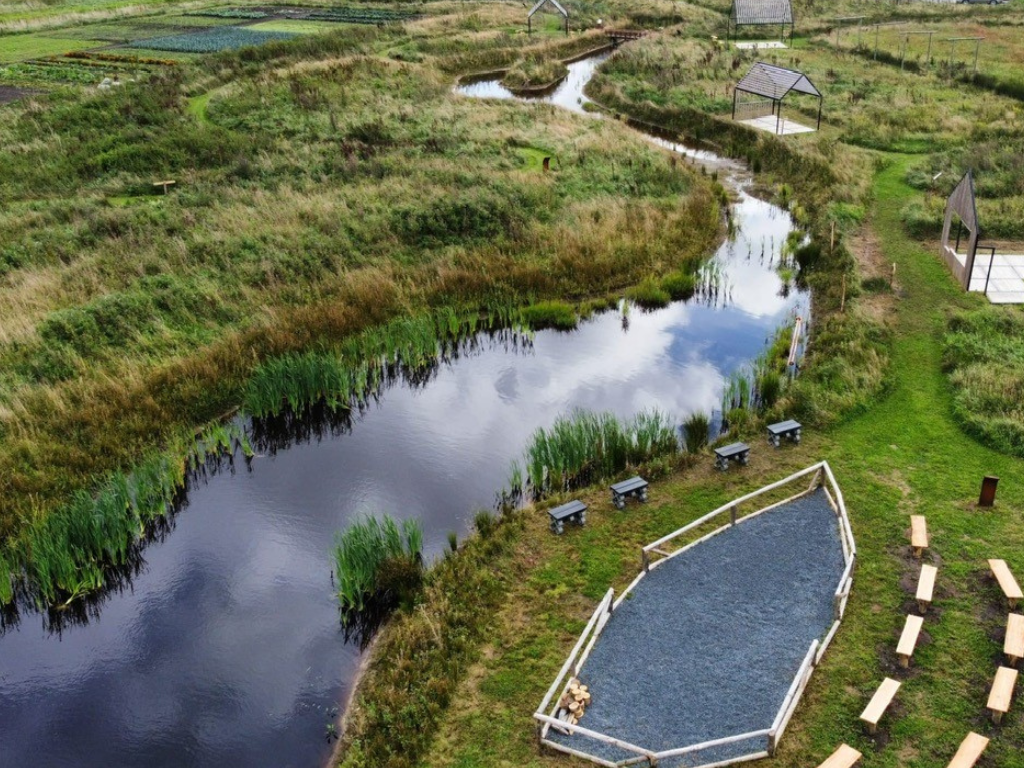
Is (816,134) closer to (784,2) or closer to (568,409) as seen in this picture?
(568,409)

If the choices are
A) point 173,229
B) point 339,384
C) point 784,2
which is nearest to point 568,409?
point 339,384

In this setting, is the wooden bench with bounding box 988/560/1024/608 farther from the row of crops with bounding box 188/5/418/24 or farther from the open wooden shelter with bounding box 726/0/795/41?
the row of crops with bounding box 188/5/418/24

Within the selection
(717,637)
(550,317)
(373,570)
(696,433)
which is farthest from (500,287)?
(717,637)

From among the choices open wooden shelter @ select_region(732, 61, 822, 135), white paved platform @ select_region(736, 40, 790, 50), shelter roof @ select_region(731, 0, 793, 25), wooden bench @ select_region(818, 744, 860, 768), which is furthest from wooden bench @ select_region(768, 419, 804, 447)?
shelter roof @ select_region(731, 0, 793, 25)

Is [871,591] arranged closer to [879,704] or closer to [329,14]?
[879,704]

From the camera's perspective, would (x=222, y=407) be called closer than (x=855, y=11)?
Yes
